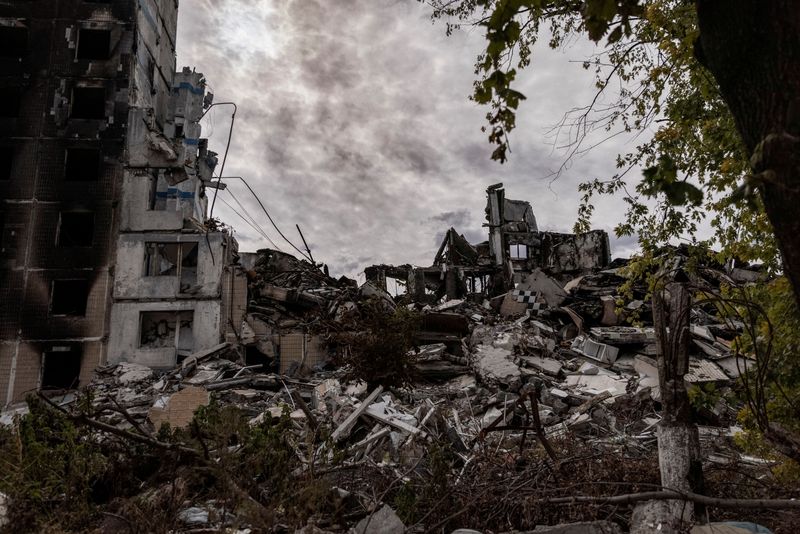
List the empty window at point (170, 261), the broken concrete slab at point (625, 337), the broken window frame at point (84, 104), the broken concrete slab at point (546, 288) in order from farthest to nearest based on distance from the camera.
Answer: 1. the broken window frame at point (84, 104)
2. the empty window at point (170, 261)
3. the broken concrete slab at point (546, 288)
4. the broken concrete slab at point (625, 337)

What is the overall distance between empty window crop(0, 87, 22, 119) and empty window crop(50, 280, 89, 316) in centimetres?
788

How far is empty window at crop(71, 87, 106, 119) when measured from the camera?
2182cm

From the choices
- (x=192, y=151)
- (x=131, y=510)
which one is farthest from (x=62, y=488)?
(x=192, y=151)

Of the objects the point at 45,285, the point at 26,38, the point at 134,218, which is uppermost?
the point at 26,38

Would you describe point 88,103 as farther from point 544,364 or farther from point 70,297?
point 544,364

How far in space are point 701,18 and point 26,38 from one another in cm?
2895

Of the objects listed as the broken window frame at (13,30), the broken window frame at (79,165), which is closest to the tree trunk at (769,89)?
the broken window frame at (79,165)

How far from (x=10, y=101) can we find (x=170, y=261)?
10.8 metres

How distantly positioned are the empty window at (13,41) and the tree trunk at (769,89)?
27978 millimetres

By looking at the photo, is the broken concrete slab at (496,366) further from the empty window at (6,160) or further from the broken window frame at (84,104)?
the empty window at (6,160)

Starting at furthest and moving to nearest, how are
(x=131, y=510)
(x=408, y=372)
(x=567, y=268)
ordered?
(x=567, y=268) < (x=408, y=372) < (x=131, y=510)

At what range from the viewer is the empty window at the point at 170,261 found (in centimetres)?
2005

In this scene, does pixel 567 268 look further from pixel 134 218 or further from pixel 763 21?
pixel 763 21

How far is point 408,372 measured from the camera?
1171 cm
